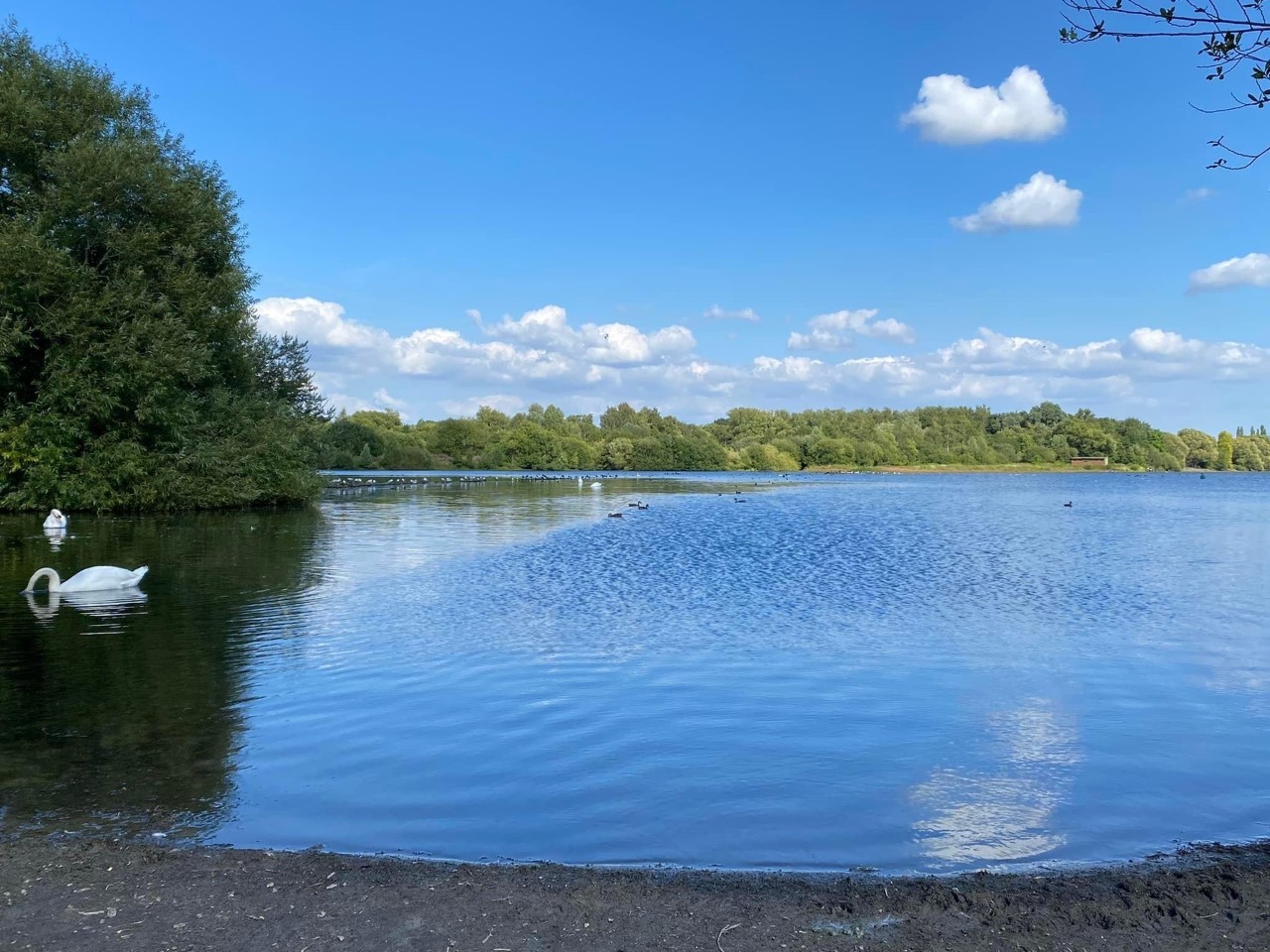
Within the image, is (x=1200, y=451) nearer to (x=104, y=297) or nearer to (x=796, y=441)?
(x=796, y=441)

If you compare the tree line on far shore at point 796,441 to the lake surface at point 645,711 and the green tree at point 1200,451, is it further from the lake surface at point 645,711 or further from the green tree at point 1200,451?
the lake surface at point 645,711

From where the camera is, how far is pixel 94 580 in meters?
16.5

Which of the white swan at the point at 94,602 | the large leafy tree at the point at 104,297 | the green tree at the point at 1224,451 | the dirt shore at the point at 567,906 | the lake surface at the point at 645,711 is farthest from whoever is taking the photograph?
the green tree at the point at 1224,451

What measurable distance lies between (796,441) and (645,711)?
15827 centimetres

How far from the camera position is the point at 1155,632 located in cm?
1480

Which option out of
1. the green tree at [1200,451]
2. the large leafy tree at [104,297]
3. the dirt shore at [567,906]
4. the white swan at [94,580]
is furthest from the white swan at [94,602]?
the green tree at [1200,451]

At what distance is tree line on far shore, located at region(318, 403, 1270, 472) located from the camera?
Result: 142 m

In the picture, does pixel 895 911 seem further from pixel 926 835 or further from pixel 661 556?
pixel 661 556

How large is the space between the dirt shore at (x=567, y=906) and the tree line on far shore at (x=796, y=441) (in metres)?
122

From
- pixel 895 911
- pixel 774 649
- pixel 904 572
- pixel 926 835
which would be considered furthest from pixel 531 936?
pixel 904 572

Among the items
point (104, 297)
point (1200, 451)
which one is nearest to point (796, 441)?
point (1200, 451)

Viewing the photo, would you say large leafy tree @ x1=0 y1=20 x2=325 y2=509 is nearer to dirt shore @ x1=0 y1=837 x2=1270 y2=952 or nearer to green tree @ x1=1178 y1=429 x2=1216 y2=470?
dirt shore @ x1=0 y1=837 x2=1270 y2=952

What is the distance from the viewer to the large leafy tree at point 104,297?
104ft

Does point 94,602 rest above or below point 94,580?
below
